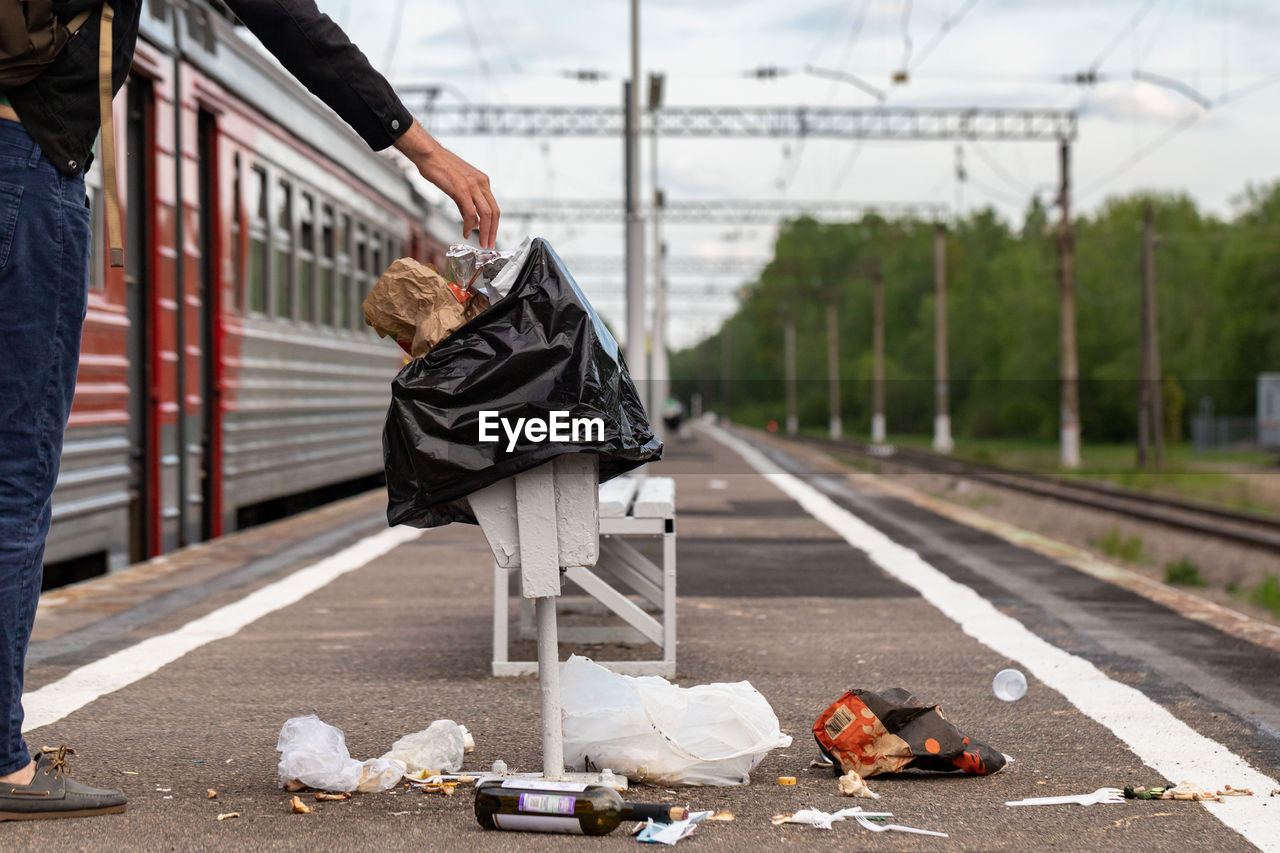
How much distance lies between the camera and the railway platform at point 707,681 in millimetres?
3529

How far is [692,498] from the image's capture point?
16.3 m

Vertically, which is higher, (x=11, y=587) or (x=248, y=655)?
(x=11, y=587)

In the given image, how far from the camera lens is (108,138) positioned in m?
3.49

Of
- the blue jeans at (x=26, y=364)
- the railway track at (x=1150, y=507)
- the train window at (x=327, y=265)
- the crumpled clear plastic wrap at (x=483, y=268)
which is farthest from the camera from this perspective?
the railway track at (x=1150, y=507)

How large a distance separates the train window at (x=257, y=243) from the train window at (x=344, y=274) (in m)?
2.43

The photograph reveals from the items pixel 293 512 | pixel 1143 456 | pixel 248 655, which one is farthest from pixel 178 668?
pixel 1143 456


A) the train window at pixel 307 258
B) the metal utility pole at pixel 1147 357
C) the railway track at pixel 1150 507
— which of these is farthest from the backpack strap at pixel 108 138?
the metal utility pole at pixel 1147 357

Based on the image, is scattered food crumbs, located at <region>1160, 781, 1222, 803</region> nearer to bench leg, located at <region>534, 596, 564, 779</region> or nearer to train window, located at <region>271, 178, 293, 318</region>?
bench leg, located at <region>534, 596, 564, 779</region>

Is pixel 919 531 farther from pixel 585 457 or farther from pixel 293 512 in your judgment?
pixel 585 457

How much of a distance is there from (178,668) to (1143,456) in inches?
1272

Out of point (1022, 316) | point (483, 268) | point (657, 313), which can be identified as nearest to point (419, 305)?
point (483, 268)

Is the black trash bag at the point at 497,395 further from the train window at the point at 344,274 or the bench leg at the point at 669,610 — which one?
the train window at the point at 344,274

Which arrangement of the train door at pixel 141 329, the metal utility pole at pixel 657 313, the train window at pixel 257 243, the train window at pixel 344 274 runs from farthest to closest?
the metal utility pole at pixel 657 313 < the train window at pixel 344 274 < the train window at pixel 257 243 < the train door at pixel 141 329

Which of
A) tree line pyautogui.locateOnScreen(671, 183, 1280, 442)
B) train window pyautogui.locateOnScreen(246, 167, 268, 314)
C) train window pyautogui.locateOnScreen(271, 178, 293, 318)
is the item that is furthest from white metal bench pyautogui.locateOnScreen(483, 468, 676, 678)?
tree line pyautogui.locateOnScreen(671, 183, 1280, 442)
